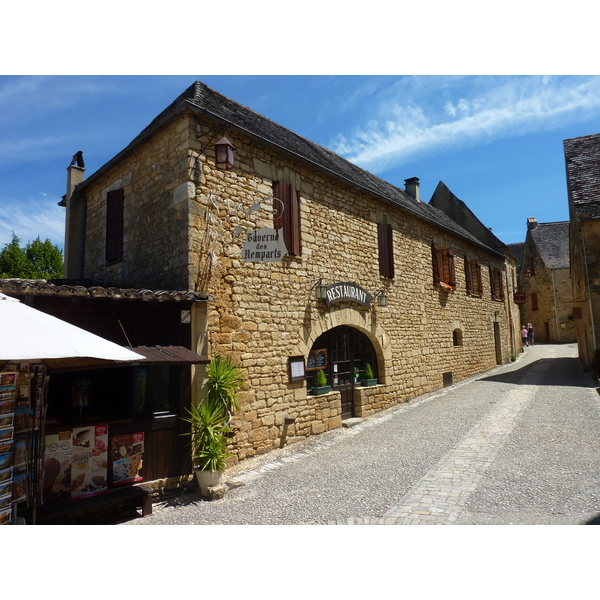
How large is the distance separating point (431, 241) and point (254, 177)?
6920 mm

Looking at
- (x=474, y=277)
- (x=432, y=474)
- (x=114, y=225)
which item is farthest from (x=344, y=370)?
(x=474, y=277)

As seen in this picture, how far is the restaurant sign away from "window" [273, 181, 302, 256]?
40.4 inches

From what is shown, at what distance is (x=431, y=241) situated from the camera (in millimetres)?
12266

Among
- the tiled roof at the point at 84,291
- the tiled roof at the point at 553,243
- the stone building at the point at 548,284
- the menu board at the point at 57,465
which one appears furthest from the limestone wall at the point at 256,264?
the tiled roof at the point at 553,243

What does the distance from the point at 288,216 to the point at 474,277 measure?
34.1ft

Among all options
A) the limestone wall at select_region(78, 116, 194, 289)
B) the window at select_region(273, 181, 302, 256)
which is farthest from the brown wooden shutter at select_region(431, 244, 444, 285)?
the limestone wall at select_region(78, 116, 194, 289)

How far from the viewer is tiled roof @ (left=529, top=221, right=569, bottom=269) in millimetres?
27453

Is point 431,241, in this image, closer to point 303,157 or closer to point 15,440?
point 303,157

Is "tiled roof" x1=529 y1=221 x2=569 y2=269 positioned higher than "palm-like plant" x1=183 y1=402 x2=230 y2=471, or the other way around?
"tiled roof" x1=529 y1=221 x2=569 y2=269

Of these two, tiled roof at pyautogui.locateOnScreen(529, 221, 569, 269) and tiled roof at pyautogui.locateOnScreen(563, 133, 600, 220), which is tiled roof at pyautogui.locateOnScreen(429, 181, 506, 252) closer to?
tiled roof at pyautogui.locateOnScreen(563, 133, 600, 220)

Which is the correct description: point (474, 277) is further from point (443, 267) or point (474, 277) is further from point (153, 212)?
→ point (153, 212)

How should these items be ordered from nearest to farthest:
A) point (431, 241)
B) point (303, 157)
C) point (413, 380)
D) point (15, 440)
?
point (15, 440), point (303, 157), point (413, 380), point (431, 241)

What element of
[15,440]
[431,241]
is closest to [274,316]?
[15,440]

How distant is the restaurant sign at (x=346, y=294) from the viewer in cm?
809
